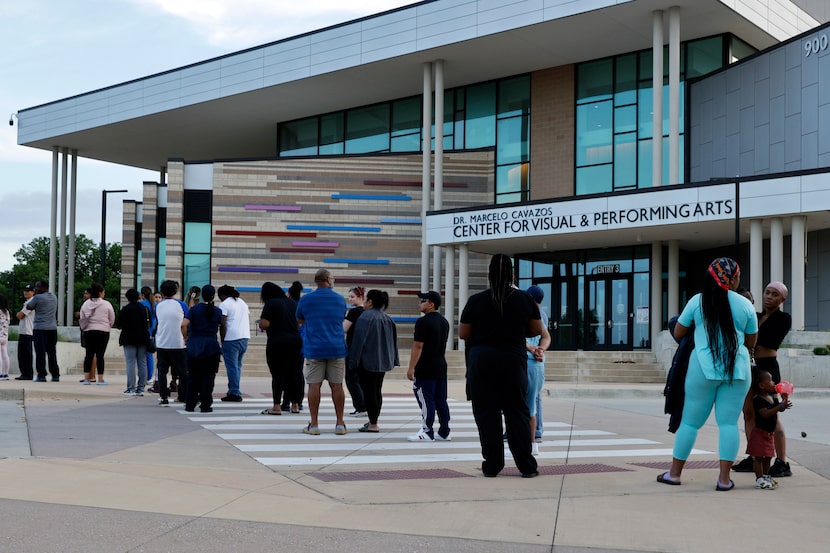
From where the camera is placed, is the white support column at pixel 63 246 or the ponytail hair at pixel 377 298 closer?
the ponytail hair at pixel 377 298

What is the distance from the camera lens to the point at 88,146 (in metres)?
46.2

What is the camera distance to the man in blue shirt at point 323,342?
1098 centimetres

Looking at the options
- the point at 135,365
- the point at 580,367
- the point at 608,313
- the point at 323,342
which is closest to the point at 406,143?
the point at 608,313

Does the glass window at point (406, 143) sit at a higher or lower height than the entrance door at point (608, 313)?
higher

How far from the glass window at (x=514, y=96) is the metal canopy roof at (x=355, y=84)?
1.57 ft

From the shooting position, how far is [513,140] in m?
35.5

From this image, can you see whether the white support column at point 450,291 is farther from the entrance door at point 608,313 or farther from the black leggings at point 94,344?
the black leggings at point 94,344

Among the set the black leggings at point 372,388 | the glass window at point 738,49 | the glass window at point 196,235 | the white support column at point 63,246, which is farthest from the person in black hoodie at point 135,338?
the white support column at point 63,246

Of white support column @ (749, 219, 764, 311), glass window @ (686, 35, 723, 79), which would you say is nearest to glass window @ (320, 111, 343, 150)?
glass window @ (686, 35, 723, 79)

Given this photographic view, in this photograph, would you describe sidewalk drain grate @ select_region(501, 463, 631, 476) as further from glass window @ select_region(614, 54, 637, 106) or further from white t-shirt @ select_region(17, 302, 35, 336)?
glass window @ select_region(614, 54, 637, 106)

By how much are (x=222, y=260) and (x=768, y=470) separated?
28656 mm

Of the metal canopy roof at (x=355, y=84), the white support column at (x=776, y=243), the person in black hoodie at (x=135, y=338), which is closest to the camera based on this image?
the person in black hoodie at (x=135, y=338)

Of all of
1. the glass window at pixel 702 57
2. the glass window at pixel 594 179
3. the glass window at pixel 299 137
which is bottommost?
the glass window at pixel 594 179

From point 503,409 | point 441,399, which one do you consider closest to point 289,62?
point 441,399
